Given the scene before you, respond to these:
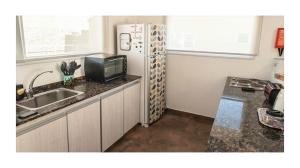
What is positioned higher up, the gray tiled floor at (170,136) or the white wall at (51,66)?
the white wall at (51,66)

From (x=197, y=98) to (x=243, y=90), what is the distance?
1.15m

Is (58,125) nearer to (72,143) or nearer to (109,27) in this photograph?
(72,143)

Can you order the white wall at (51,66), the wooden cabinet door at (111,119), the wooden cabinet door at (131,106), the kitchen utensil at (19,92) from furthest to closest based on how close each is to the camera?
1. the wooden cabinet door at (131,106)
2. the wooden cabinet door at (111,119)
3. the white wall at (51,66)
4. the kitchen utensil at (19,92)

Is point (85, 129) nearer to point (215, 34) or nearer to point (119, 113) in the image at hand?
point (119, 113)

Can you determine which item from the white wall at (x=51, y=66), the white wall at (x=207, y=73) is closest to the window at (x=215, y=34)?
the white wall at (x=207, y=73)

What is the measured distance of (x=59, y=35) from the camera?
2.29 meters

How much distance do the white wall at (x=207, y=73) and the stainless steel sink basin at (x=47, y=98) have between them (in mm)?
1862

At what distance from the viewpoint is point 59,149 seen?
5.69ft

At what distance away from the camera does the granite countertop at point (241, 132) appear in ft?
3.54

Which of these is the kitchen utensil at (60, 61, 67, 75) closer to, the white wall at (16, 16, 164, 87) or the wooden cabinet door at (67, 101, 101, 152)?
the white wall at (16, 16, 164, 87)

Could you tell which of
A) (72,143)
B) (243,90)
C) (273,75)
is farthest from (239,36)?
(72,143)

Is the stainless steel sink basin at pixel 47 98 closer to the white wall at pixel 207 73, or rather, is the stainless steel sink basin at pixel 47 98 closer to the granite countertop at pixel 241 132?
the granite countertop at pixel 241 132

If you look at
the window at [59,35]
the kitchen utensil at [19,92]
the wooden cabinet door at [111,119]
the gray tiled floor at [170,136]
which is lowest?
the gray tiled floor at [170,136]
